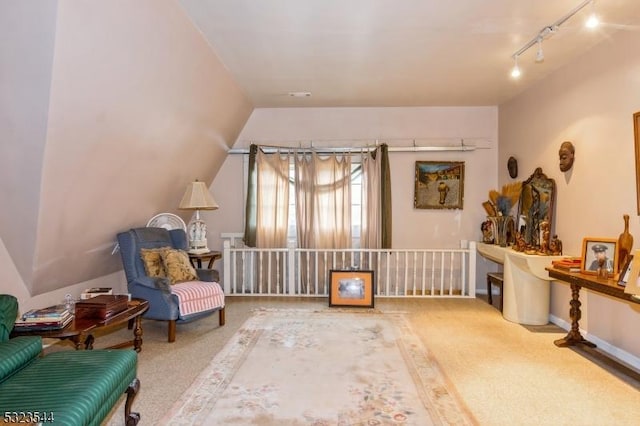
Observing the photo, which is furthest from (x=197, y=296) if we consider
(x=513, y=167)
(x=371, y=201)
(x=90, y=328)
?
(x=513, y=167)

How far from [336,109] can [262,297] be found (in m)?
2.77

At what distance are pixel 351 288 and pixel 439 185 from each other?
200 cm

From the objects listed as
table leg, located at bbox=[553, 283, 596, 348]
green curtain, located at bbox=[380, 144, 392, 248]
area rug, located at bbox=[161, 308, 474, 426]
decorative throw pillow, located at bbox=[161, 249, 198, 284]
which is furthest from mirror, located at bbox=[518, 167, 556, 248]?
decorative throw pillow, located at bbox=[161, 249, 198, 284]

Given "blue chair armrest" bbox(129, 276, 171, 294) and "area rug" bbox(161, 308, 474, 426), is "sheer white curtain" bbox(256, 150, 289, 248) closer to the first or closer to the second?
"area rug" bbox(161, 308, 474, 426)

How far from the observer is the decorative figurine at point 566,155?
3.74 meters

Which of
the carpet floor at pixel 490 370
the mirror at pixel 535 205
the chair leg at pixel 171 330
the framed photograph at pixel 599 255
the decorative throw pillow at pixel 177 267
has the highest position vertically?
the mirror at pixel 535 205

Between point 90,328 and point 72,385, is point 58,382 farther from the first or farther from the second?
point 90,328

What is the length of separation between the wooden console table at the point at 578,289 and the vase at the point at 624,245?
0.19 m

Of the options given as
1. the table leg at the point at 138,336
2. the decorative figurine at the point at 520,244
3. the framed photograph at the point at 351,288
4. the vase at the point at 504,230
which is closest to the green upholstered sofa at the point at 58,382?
the table leg at the point at 138,336

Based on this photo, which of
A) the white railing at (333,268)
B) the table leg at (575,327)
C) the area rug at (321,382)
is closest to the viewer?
the area rug at (321,382)

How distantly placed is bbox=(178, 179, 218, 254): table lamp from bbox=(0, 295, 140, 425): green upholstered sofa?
226cm

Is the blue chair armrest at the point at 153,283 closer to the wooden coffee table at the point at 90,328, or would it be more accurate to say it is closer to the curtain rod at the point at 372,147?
the wooden coffee table at the point at 90,328

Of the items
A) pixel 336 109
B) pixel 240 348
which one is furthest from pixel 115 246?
pixel 336 109

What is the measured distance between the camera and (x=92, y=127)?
2541 millimetres
